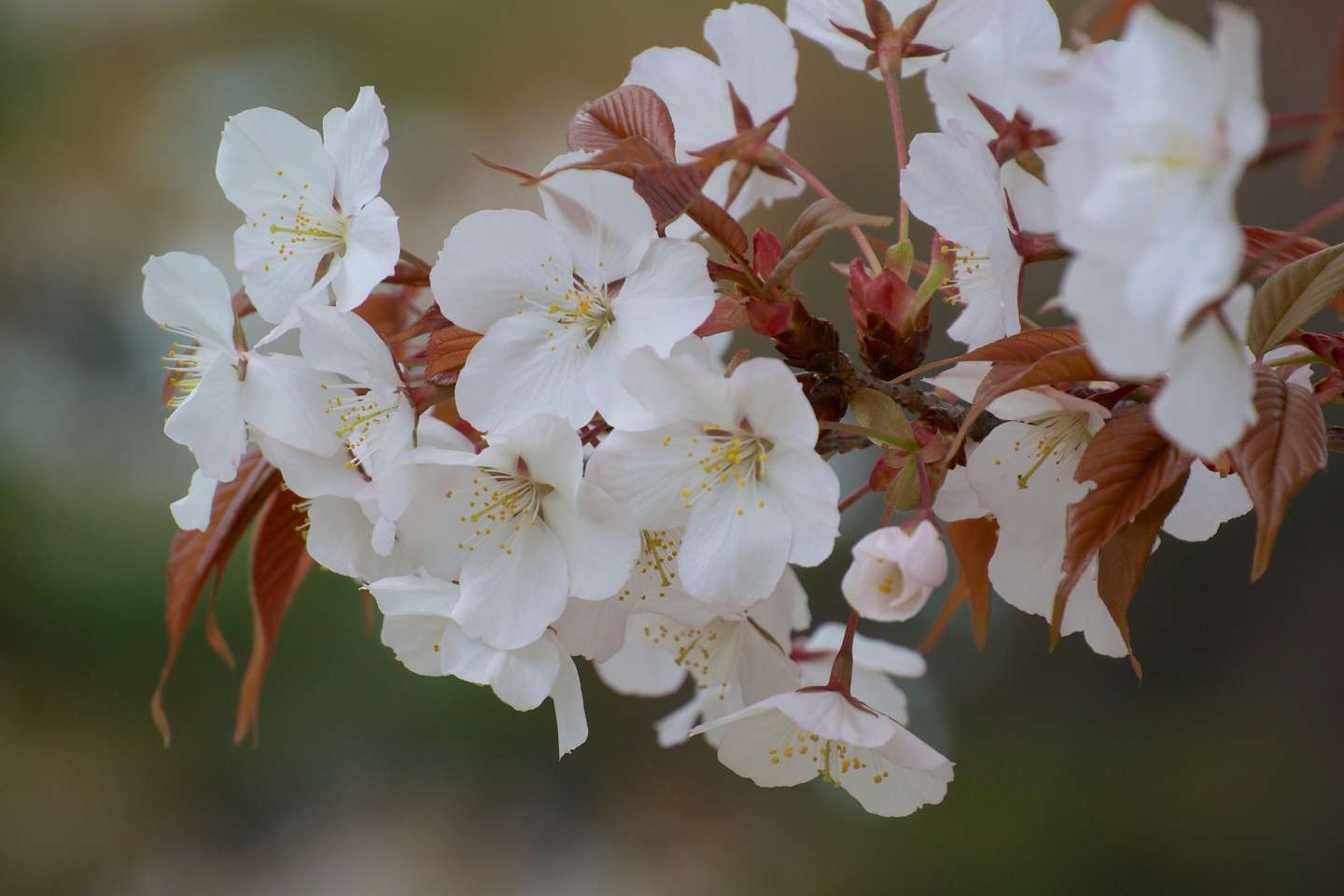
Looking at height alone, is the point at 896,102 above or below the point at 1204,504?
above

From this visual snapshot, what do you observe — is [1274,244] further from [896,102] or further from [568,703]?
[568,703]

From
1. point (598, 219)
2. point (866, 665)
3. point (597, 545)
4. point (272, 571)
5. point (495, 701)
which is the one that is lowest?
point (495, 701)

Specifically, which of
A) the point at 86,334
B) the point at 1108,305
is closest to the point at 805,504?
the point at 1108,305

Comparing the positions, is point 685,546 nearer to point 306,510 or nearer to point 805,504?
point 805,504

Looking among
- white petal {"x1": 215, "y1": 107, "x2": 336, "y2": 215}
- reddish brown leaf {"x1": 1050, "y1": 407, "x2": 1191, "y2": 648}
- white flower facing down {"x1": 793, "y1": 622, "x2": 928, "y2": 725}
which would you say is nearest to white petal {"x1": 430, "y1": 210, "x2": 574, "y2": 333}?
white petal {"x1": 215, "y1": 107, "x2": 336, "y2": 215}

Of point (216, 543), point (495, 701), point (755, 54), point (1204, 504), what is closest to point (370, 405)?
point (216, 543)
